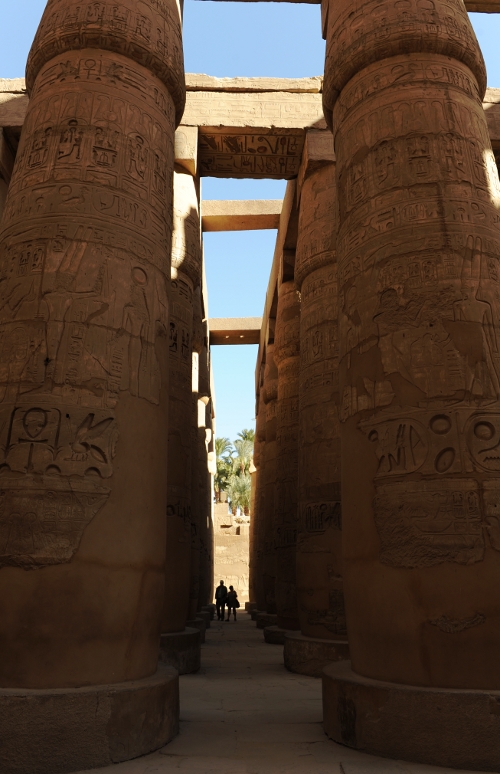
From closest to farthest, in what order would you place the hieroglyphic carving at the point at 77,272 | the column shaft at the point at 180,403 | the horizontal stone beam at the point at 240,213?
the hieroglyphic carving at the point at 77,272, the column shaft at the point at 180,403, the horizontal stone beam at the point at 240,213

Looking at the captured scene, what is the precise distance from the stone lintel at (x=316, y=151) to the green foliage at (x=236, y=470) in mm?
29126

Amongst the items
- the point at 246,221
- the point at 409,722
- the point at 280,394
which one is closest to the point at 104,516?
the point at 409,722

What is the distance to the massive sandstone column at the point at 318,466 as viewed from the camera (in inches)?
244

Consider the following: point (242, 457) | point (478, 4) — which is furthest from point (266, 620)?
point (242, 457)

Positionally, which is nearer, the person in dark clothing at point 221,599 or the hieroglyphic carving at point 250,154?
the hieroglyphic carving at point 250,154

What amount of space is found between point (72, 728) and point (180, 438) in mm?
4201

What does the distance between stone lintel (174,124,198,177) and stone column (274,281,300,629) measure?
9.81 feet

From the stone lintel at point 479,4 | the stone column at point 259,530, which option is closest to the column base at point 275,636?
the stone column at point 259,530

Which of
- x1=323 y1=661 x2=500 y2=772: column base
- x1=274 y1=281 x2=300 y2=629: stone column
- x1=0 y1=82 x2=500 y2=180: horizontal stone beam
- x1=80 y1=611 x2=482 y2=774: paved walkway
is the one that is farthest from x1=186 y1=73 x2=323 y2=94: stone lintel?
x1=323 y1=661 x2=500 y2=772: column base

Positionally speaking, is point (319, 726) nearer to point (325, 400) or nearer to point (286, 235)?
point (325, 400)

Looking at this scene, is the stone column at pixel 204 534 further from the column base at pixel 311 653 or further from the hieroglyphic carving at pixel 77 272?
the hieroglyphic carving at pixel 77 272

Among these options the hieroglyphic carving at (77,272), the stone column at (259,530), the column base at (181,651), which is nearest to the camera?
the hieroglyphic carving at (77,272)

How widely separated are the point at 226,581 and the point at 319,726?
22.0 metres

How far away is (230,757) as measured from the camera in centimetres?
321
